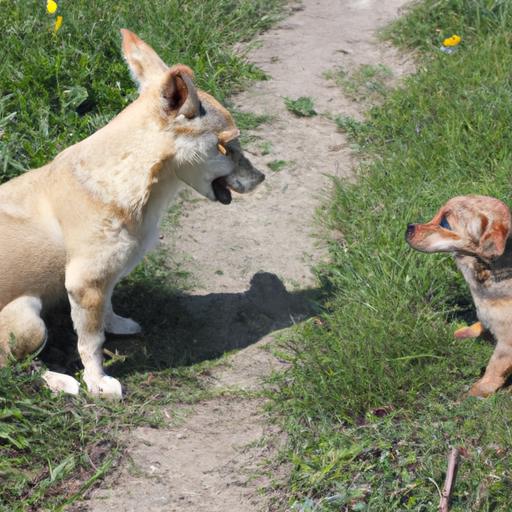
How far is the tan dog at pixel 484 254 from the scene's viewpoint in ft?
13.4

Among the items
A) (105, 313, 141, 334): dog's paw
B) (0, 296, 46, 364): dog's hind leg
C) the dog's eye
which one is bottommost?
(105, 313, 141, 334): dog's paw

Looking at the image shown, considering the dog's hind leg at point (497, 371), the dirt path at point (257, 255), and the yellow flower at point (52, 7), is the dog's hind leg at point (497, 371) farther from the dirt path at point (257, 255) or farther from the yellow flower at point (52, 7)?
the yellow flower at point (52, 7)

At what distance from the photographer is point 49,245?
451 cm

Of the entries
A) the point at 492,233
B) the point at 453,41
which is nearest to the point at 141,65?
the point at 492,233

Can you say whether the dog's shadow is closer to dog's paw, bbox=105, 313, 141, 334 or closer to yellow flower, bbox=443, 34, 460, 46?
dog's paw, bbox=105, 313, 141, 334

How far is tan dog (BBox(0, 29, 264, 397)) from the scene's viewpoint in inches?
173

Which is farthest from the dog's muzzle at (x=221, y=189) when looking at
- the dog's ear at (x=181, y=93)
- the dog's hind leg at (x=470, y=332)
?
the dog's hind leg at (x=470, y=332)

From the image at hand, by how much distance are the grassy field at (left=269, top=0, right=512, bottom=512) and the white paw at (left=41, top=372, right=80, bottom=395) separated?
1313 millimetres

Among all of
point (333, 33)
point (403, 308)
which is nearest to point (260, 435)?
point (403, 308)

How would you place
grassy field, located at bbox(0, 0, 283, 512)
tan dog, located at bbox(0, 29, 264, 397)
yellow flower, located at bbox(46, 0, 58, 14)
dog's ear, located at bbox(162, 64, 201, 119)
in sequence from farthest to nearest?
1. yellow flower, located at bbox(46, 0, 58, 14)
2. tan dog, located at bbox(0, 29, 264, 397)
3. dog's ear, located at bbox(162, 64, 201, 119)
4. grassy field, located at bbox(0, 0, 283, 512)

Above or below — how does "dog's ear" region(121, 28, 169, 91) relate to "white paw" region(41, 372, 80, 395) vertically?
above

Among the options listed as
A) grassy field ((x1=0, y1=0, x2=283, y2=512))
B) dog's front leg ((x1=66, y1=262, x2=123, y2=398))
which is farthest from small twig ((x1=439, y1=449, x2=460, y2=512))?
dog's front leg ((x1=66, y1=262, x2=123, y2=398))

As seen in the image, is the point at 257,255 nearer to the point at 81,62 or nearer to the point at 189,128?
the point at 189,128

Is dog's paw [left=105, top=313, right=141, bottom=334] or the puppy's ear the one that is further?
dog's paw [left=105, top=313, right=141, bottom=334]
